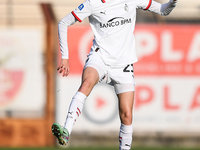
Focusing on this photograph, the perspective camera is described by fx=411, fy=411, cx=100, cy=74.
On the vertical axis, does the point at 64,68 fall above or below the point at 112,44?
below

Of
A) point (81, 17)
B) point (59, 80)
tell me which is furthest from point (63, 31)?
point (59, 80)

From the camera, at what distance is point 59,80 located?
858 centimetres

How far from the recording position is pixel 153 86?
8555 millimetres

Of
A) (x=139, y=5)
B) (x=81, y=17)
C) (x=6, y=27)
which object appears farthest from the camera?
(x=6, y=27)

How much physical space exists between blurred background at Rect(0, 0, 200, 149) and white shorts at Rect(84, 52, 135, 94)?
327 cm

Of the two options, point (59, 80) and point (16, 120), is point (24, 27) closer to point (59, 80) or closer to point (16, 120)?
point (59, 80)

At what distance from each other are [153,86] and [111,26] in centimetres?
371

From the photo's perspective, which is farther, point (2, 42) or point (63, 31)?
point (2, 42)

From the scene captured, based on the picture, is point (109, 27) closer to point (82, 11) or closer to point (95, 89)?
point (82, 11)

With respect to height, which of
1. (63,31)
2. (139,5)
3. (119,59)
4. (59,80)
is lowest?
(59,80)

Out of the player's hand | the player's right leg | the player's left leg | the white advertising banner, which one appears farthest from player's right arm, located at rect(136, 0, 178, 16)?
the white advertising banner

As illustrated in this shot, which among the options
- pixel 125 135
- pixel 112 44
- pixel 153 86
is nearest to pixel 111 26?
pixel 112 44

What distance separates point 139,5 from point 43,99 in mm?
4035

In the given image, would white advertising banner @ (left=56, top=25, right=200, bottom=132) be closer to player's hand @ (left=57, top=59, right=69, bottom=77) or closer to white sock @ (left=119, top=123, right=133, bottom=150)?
white sock @ (left=119, top=123, right=133, bottom=150)
